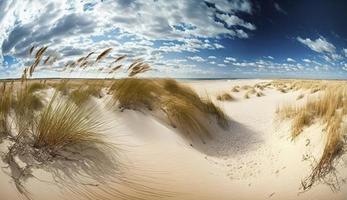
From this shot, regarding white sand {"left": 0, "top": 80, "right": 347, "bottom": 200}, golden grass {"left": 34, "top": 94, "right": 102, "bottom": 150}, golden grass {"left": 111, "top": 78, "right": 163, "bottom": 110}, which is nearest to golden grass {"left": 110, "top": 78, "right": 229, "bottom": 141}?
golden grass {"left": 111, "top": 78, "right": 163, "bottom": 110}

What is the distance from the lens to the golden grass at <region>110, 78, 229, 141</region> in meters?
2.13

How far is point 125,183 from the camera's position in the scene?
53.3 inches

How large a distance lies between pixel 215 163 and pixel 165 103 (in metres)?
0.72

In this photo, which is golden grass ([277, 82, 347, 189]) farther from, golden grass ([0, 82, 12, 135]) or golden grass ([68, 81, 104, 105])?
golden grass ([0, 82, 12, 135])

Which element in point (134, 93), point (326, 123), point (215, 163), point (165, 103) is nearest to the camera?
point (215, 163)

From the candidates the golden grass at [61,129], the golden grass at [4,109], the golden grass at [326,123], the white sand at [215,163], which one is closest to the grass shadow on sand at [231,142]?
the white sand at [215,163]

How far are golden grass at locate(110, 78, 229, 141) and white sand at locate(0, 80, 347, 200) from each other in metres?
0.11

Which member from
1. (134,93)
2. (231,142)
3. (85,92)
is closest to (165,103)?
(134,93)

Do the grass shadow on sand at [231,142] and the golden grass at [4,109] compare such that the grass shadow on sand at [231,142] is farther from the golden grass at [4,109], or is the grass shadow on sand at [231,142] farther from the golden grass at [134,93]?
the golden grass at [4,109]

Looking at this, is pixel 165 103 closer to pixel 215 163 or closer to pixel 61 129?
pixel 215 163

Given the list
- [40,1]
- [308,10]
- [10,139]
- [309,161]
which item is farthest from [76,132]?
[308,10]

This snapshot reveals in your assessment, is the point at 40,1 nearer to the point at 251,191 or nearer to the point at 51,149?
the point at 51,149

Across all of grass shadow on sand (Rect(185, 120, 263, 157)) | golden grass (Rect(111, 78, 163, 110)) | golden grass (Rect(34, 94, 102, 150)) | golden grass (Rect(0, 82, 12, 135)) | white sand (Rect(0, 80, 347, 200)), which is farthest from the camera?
golden grass (Rect(111, 78, 163, 110))

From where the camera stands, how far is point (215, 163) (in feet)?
5.54
